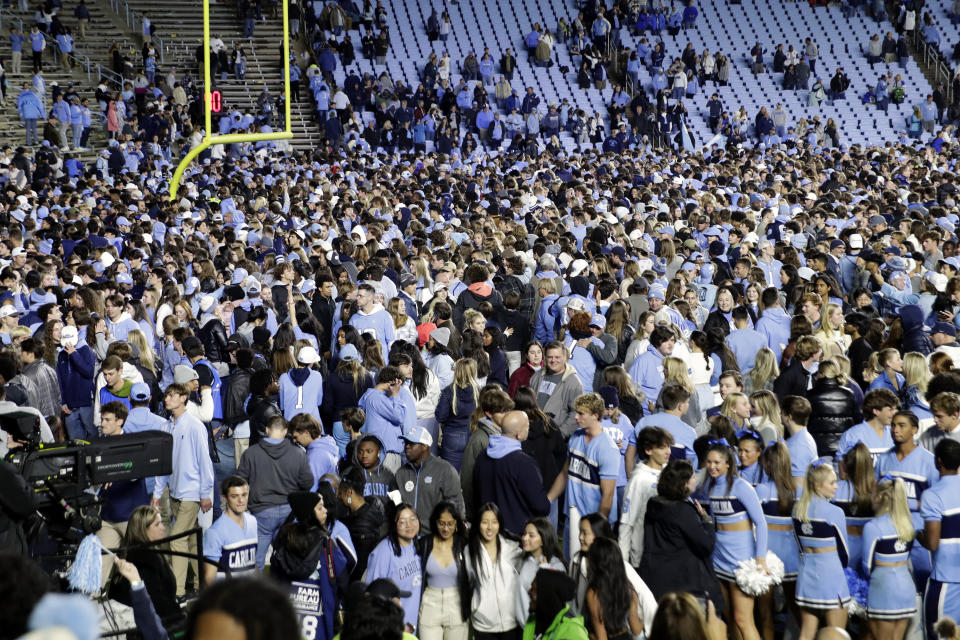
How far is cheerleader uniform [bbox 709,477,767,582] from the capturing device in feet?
21.7

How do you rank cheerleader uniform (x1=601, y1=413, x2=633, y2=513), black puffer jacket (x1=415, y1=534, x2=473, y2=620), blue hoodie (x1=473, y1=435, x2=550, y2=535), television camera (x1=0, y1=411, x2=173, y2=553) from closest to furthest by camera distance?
television camera (x1=0, y1=411, x2=173, y2=553) < black puffer jacket (x1=415, y1=534, x2=473, y2=620) < blue hoodie (x1=473, y1=435, x2=550, y2=535) < cheerleader uniform (x1=601, y1=413, x2=633, y2=513)

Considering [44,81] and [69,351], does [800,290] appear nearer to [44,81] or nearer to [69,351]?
[69,351]

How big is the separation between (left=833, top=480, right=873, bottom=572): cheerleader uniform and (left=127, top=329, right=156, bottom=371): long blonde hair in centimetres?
569

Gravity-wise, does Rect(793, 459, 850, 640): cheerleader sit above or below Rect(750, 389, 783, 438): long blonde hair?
below

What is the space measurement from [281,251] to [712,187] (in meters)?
8.27

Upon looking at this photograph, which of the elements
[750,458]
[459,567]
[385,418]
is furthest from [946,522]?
[385,418]

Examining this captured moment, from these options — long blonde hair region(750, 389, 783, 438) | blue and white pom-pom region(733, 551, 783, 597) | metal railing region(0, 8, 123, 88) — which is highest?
metal railing region(0, 8, 123, 88)

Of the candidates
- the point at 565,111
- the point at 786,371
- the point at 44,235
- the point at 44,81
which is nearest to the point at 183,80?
the point at 44,81

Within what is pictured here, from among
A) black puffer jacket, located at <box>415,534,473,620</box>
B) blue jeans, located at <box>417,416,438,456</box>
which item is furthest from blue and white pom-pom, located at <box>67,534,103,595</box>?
blue jeans, located at <box>417,416,438,456</box>

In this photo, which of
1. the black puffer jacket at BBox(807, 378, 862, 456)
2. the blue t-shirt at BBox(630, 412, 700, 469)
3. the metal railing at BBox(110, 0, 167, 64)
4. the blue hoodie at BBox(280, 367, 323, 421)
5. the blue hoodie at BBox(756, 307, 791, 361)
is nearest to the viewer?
the blue t-shirt at BBox(630, 412, 700, 469)

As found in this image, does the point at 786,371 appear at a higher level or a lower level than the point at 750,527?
higher

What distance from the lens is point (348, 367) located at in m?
9.11

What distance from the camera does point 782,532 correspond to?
22.9ft

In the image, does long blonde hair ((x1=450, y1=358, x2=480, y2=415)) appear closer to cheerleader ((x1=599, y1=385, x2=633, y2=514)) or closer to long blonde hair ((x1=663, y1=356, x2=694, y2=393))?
cheerleader ((x1=599, y1=385, x2=633, y2=514))
